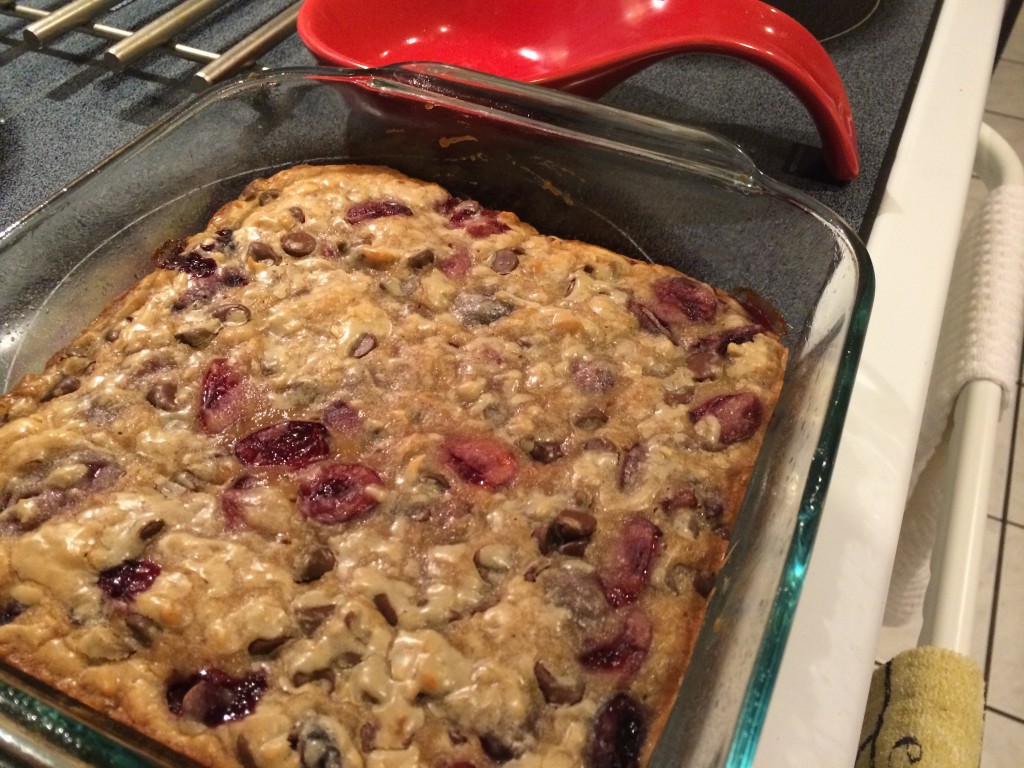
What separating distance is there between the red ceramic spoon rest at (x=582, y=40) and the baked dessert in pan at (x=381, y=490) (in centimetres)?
29

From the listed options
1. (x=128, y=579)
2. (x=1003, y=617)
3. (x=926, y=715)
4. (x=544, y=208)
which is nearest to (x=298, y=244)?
(x=544, y=208)

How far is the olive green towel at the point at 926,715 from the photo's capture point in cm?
68

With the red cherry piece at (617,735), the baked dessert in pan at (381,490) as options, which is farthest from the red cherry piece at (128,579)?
the red cherry piece at (617,735)

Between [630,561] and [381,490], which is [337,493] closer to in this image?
[381,490]

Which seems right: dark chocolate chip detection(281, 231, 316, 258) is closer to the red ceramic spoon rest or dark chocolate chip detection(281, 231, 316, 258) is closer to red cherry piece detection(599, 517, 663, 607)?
the red ceramic spoon rest

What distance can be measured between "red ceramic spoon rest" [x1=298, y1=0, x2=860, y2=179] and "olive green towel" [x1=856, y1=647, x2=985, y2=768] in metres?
0.60

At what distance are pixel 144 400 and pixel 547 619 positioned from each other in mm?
431

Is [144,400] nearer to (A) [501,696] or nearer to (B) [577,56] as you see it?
(A) [501,696]

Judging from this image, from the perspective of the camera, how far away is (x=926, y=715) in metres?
0.69

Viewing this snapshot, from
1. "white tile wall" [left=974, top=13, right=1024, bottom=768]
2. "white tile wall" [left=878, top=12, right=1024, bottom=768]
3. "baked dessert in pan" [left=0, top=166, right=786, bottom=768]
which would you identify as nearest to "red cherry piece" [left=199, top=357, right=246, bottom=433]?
"baked dessert in pan" [left=0, top=166, right=786, bottom=768]

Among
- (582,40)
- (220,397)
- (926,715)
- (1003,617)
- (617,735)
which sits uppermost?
(582,40)

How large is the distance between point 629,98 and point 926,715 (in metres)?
0.88

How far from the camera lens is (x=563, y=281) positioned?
0.89 meters

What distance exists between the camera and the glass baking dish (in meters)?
0.66
